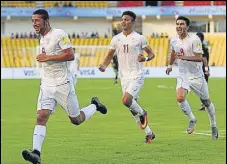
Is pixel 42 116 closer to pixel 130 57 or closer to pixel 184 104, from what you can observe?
pixel 130 57

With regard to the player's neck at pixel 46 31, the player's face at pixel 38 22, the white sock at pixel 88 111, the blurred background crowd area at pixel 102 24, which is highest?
the player's face at pixel 38 22

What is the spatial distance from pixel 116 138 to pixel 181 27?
101 inches

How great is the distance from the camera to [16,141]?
13.3 meters

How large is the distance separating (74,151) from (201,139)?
2.90 metres

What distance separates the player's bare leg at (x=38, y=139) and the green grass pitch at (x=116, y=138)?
0.58m

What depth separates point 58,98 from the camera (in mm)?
10445

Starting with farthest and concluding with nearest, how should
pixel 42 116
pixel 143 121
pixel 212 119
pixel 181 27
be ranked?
pixel 181 27 < pixel 212 119 < pixel 143 121 < pixel 42 116

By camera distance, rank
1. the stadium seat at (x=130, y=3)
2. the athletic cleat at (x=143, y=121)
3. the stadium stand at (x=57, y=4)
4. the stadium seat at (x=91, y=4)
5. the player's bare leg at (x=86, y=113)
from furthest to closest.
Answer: the stadium seat at (x=91, y=4), the stadium seat at (x=130, y=3), the stadium stand at (x=57, y=4), the athletic cleat at (x=143, y=121), the player's bare leg at (x=86, y=113)

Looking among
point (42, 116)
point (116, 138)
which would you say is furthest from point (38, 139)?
point (116, 138)

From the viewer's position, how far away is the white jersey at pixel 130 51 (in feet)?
44.5

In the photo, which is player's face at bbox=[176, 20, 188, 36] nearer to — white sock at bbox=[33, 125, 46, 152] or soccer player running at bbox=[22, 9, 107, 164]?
soccer player running at bbox=[22, 9, 107, 164]

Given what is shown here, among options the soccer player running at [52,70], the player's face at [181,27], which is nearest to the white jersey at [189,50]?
the player's face at [181,27]

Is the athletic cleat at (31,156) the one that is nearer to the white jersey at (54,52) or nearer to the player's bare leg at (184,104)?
the white jersey at (54,52)

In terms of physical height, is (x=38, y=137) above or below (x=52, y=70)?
below
